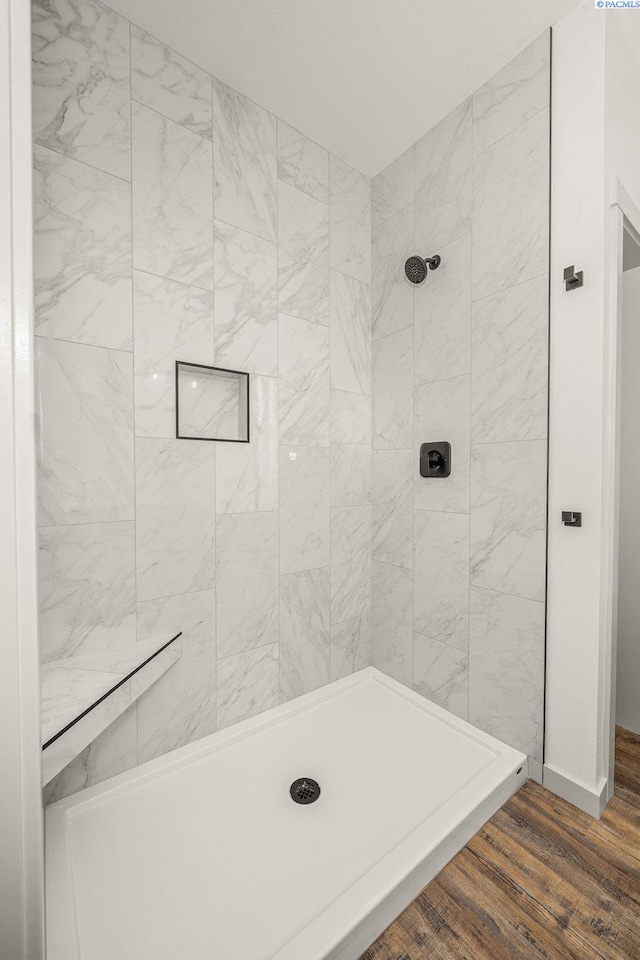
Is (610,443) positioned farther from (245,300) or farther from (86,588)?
(86,588)

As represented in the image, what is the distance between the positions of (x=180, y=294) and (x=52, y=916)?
1.86 metres

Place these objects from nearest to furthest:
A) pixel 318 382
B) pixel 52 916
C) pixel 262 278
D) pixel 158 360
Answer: pixel 52 916 < pixel 158 360 < pixel 262 278 < pixel 318 382

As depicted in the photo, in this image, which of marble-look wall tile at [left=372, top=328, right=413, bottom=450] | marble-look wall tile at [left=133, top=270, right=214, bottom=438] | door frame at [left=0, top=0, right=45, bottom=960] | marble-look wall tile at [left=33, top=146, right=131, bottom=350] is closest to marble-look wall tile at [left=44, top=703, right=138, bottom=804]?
door frame at [left=0, top=0, right=45, bottom=960]

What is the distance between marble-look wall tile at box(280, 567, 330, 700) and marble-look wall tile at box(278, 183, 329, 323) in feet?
4.11

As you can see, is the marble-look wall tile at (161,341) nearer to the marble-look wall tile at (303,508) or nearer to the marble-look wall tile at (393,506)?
the marble-look wall tile at (303,508)

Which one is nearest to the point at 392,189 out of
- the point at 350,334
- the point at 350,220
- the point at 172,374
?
the point at 350,220

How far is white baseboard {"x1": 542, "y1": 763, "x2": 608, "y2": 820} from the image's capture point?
142cm

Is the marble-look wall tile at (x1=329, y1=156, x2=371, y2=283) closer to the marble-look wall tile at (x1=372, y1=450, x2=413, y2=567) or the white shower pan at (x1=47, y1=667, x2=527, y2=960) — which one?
the marble-look wall tile at (x1=372, y1=450, x2=413, y2=567)

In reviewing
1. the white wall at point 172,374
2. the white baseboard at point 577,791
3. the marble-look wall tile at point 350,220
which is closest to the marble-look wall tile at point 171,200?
the white wall at point 172,374

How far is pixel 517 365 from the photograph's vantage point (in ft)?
5.28

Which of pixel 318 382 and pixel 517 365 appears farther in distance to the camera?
pixel 318 382

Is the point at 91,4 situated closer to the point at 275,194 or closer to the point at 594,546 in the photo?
the point at 275,194

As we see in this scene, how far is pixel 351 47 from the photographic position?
156cm

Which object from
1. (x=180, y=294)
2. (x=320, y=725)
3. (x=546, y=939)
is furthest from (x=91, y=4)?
(x=546, y=939)
